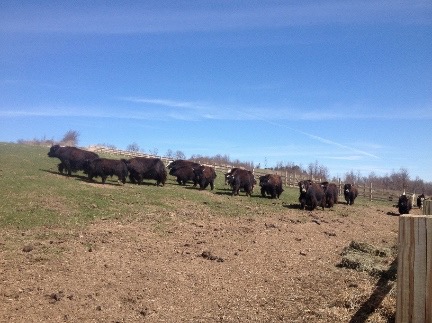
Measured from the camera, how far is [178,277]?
9992 millimetres

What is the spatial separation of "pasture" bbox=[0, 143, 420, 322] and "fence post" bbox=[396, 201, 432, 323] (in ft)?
13.3

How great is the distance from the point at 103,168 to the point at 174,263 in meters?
14.7

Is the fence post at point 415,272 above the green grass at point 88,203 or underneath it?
above

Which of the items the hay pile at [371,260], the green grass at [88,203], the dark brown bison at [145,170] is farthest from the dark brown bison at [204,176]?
the hay pile at [371,260]

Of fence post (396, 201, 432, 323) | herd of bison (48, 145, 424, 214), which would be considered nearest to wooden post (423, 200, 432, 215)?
fence post (396, 201, 432, 323)

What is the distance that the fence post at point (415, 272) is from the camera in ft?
9.34

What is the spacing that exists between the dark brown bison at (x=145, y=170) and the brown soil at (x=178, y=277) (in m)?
11.6

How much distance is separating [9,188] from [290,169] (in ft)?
210

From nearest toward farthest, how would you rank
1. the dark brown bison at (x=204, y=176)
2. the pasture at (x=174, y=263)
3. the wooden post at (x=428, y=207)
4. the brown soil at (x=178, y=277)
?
the wooden post at (x=428, y=207)
the brown soil at (x=178, y=277)
the pasture at (x=174, y=263)
the dark brown bison at (x=204, y=176)

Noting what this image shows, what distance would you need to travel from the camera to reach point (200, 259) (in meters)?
11.5

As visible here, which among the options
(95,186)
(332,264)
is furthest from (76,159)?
(332,264)

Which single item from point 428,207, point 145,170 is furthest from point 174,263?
point 145,170

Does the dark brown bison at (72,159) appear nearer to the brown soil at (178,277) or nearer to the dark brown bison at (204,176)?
the dark brown bison at (204,176)

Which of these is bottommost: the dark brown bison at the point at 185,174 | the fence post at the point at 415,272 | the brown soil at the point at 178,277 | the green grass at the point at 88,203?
the brown soil at the point at 178,277
